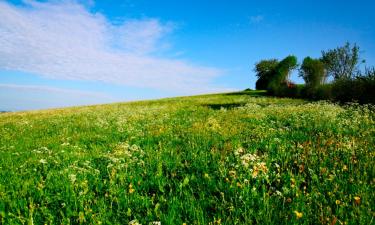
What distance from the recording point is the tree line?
2173 centimetres

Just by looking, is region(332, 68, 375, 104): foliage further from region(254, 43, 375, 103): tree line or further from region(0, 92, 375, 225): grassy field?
region(0, 92, 375, 225): grassy field

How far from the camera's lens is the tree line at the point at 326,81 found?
21.7 m

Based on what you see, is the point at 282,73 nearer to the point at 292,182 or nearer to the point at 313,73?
the point at 313,73

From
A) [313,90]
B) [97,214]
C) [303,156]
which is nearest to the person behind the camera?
[97,214]

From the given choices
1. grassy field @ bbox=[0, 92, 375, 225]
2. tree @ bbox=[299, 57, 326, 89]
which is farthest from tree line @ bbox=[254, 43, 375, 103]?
grassy field @ bbox=[0, 92, 375, 225]

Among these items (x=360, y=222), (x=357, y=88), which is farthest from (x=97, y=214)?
(x=357, y=88)

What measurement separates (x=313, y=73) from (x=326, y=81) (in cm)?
196

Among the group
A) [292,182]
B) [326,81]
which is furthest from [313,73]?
[292,182]

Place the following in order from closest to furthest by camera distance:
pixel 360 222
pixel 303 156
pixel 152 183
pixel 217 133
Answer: pixel 360 222 → pixel 152 183 → pixel 303 156 → pixel 217 133

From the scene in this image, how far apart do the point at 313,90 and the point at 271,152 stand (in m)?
31.9

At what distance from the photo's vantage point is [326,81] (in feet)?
125

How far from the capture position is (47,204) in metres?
4.41

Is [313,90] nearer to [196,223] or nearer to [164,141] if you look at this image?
[164,141]

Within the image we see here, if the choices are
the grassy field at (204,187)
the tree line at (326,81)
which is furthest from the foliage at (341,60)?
the grassy field at (204,187)
